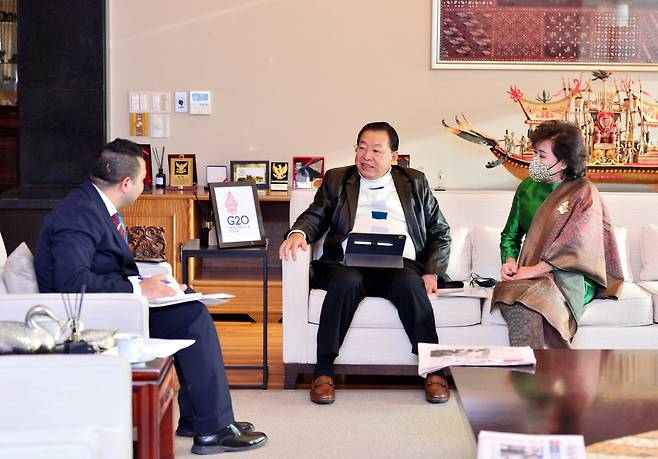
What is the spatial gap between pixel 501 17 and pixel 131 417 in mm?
4192

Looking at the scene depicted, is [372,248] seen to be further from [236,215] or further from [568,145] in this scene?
[568,145]

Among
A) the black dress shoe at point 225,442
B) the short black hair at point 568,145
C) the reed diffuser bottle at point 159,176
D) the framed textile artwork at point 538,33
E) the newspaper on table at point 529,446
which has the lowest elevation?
the black dress shoe at point 225,442

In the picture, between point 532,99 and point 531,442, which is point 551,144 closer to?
point 532,99

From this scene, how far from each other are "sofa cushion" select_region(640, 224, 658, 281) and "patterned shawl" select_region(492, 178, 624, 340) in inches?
17.0

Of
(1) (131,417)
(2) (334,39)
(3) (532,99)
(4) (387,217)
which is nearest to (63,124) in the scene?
(2) (334,39)

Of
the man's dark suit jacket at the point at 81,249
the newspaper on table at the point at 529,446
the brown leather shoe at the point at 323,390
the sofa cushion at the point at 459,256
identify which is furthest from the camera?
the sofa cushion at the point at 459,256

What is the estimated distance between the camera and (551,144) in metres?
4.51

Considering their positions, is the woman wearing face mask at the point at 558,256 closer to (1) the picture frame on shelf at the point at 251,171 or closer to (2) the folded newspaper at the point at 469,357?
(2) the folded newspaper at the point at 469,357

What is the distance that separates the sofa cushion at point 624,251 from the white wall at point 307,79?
1.34 meters

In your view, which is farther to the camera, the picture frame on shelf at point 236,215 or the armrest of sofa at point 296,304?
the picture frame on shelf at point 236,215

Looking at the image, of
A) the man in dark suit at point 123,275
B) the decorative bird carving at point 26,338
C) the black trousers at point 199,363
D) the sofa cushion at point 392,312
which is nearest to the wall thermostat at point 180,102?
the sofa cushion at point 392,312

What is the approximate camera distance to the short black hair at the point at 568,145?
4488mm

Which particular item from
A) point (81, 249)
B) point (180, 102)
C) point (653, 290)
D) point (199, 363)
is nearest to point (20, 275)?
point (81, 249)

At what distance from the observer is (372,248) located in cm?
462
